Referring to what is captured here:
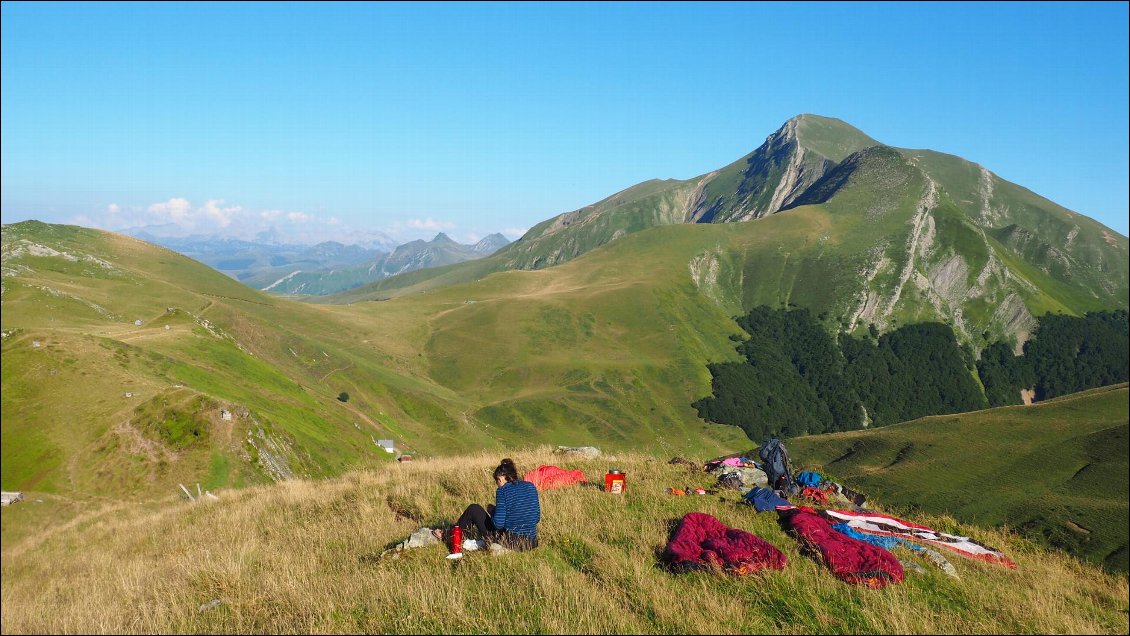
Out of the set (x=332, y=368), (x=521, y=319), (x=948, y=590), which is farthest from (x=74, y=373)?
(x=521, y=319)

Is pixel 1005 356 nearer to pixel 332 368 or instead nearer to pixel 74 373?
pixel 332 368

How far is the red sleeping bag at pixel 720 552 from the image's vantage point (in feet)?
30.0

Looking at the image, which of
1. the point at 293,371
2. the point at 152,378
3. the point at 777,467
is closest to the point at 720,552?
the point at 777,467

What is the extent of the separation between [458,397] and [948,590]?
121m

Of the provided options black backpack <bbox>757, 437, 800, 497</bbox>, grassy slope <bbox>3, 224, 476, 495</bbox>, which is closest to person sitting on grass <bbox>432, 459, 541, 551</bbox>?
black backpack <bbox>757, 437, 800, 497</bbox>

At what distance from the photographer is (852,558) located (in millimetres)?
9344

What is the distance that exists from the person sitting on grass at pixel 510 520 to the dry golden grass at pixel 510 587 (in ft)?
1.42

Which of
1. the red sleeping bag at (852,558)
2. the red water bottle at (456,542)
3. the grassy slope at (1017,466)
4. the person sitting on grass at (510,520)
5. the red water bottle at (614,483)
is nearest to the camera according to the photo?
the red sleeping bag at (852,558)

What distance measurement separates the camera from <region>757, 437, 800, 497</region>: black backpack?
16719 mm

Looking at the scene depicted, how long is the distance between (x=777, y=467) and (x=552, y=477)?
7548 millimetres

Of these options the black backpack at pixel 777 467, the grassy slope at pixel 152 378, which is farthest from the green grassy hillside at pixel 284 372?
the black backpack at pixel 777 467

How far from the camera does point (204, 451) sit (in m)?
32.2

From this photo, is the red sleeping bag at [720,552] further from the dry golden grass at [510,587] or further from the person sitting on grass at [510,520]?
the person sitting on grass at [510,520]

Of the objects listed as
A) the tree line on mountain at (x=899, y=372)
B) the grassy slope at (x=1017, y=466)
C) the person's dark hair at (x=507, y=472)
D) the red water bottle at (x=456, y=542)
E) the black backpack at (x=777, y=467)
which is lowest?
the tree line on mountain at (x=899, y=372)
